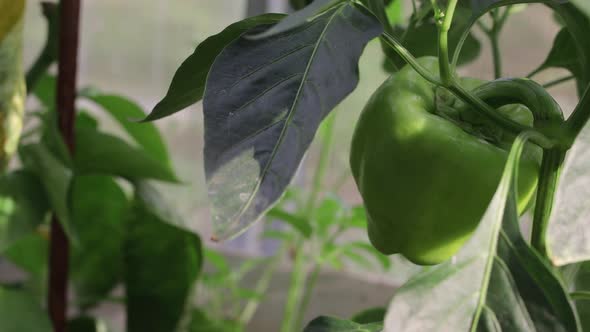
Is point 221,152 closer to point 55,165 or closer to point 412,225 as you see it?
point 412,225

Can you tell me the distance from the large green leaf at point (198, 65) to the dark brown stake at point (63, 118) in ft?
1.20

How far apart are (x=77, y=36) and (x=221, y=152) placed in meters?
0.46

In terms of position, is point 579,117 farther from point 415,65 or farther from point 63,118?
point 63,118

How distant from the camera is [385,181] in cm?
30

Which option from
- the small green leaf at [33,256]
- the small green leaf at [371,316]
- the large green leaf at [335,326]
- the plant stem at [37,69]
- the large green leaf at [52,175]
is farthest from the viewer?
the small green leaf at [33,256]

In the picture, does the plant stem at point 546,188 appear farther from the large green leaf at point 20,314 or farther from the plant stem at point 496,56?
the large green leaf at point 20,314

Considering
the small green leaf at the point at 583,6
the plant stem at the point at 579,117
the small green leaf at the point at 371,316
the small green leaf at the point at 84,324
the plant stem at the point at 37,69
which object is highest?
the small green leaf at the point at 583,6

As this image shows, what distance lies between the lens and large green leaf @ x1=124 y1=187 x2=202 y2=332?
2.27ft

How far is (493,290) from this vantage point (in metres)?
→ 0.24

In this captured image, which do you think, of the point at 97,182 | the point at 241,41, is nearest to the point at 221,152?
the point at 241,41

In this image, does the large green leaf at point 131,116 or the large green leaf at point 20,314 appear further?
the large green leaf at point 131,116

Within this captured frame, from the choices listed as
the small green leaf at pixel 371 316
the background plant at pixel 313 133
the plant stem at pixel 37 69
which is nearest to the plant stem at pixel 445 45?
the background plant at pixel 313 133

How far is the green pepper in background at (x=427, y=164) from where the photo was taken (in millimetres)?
289

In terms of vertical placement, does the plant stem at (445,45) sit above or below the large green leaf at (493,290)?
above
